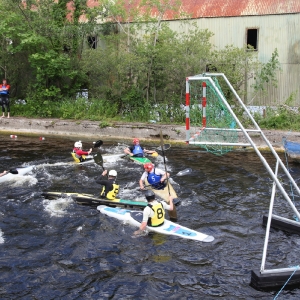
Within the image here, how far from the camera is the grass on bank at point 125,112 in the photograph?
1902 centimetres

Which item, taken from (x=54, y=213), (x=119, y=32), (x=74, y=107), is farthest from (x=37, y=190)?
(x=119, y=32)

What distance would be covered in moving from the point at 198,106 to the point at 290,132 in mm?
4887

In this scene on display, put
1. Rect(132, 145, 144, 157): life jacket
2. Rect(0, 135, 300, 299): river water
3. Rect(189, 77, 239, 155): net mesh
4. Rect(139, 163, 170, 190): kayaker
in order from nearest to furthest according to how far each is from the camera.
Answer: Rect(0, 135, 300, 299): river water
Rect(189, 77, 239, 155): net mesh
Rect(139, 163, 170, 190): kayaker
Rect(132, 145, 144, 157): life jacket

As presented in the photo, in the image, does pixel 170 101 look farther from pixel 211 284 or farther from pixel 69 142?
pixel 211 284

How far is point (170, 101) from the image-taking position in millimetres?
21250

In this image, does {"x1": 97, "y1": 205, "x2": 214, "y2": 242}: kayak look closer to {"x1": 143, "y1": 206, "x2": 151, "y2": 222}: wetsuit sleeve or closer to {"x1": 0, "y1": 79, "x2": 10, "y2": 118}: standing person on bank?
{"x1": 143, "y1": 206, "x2": 151, "y2": 222}: wetsuit sleeve

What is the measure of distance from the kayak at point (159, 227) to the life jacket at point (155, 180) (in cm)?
160

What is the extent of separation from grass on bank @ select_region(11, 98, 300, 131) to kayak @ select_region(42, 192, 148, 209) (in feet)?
29.8

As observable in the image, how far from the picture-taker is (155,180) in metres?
11.9

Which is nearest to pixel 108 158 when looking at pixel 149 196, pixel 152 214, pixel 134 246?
pixel 152 214

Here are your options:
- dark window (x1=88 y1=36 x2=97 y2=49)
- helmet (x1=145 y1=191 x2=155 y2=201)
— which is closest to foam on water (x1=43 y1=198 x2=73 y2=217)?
helmet (x1=145 y1=191 x2=155 y2=201)

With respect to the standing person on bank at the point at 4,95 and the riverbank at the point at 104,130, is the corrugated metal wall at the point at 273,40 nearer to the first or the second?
the riverbank at the point at 104,130

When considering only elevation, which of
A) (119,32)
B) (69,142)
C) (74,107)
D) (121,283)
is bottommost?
(121,283)

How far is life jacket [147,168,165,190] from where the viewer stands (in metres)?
11.9
